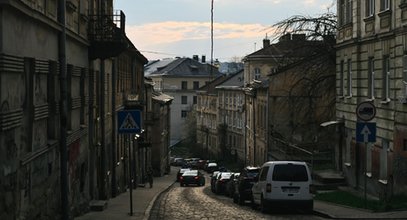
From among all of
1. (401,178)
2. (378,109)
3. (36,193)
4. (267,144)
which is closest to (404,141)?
(401,178)

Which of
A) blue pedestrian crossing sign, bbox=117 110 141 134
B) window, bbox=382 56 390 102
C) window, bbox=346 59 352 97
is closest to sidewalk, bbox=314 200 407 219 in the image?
window, bbox=382 56 390 102

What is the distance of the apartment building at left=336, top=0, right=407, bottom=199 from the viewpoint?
71.4ft

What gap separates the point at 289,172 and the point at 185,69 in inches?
4390

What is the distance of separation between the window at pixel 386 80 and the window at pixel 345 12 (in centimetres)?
573

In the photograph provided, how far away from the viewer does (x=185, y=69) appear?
131 meters

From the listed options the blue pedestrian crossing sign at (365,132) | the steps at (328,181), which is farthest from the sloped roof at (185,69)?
the blue pedestrian crossing sign at (365,132)

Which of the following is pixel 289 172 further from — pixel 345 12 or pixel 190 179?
pixel 190 179

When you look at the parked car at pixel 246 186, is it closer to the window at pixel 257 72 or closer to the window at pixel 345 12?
the window at pixel 345 12

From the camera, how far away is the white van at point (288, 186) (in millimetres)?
20312

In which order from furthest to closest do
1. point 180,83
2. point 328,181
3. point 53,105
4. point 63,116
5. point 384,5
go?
point 180,83, point 328,181, point 384,5, point 53,105, point 63,116

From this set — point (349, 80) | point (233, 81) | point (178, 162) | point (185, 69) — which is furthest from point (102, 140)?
point (185, 69)

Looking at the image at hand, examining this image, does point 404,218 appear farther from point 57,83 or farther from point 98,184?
point 98,184

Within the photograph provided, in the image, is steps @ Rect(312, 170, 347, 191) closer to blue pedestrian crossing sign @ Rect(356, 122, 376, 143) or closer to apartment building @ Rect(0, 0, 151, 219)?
apartment building @ Rect(0, 0, 151, 219)

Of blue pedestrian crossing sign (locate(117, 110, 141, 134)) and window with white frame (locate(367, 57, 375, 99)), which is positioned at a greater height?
window with white frame (locate(367, 57, 375, 99))
